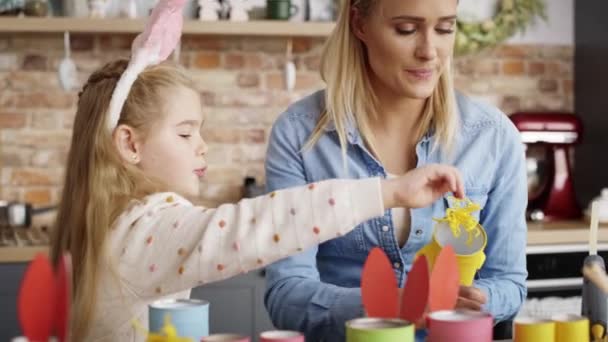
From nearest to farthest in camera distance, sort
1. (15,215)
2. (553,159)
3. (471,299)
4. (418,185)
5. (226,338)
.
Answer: (226,338), (418,185), (471,299), (15,215), (553,159)

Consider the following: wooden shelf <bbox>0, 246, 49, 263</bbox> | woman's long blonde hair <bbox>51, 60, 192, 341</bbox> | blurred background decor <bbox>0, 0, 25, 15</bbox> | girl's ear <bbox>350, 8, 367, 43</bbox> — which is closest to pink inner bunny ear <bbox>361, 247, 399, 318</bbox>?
woman's long blonde hair <bbox>51, 60, 192, 341</bbox>

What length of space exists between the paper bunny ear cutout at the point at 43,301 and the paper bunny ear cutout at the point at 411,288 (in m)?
0.38

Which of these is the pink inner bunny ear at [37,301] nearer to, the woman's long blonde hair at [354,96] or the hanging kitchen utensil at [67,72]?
the woman's long blonde hair at [354,96]

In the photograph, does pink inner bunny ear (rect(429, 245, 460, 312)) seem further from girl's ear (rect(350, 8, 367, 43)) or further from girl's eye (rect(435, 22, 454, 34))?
girl's ear (rect(350, 8, 367, 43))

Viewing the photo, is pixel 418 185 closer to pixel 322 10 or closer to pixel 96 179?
pixel 96 179

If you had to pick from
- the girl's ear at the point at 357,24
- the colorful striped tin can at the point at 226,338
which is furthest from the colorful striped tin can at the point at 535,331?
the girl's ear at the point at 357,24

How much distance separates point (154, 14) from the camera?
1.74 m

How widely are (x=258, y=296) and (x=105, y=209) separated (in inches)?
74.1

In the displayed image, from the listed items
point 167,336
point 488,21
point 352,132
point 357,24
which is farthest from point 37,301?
point 488,21

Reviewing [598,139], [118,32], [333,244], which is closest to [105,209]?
[333,244]

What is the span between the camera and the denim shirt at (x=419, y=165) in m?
1.92

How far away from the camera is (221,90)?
3.98 meters

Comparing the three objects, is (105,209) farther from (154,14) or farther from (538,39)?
(538,39)

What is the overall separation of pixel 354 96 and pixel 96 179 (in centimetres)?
60
